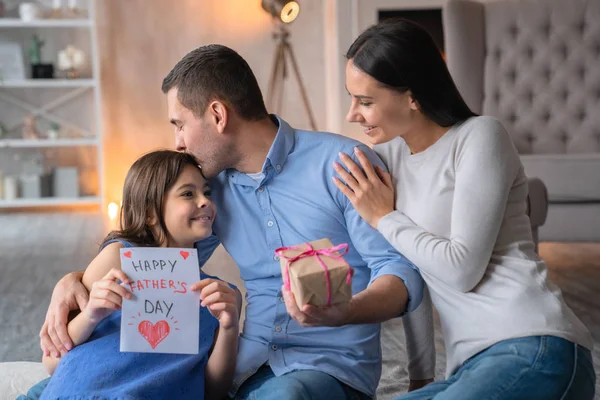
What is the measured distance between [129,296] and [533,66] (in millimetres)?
3495

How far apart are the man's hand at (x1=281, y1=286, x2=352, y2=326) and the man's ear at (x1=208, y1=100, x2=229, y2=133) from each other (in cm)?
48

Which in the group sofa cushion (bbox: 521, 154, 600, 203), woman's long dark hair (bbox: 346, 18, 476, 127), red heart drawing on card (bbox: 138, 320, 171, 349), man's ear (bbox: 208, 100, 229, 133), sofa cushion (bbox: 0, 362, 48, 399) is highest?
woman's long dark hair (bbox: 346, 18, 476, 127)

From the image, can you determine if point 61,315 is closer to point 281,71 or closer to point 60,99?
point 281,71

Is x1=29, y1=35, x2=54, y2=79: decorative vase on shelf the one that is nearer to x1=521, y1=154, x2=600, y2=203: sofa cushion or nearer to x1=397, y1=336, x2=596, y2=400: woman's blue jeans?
x1=521, y1=154, x2=600, y2=203: sofa cushion

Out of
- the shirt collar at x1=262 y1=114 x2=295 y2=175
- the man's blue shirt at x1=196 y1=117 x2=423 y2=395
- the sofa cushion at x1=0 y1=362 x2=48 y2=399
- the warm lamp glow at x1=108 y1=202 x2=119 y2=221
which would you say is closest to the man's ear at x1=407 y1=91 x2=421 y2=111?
the man's blue shirt at x1=196 y1=117 x2=423 y2=395

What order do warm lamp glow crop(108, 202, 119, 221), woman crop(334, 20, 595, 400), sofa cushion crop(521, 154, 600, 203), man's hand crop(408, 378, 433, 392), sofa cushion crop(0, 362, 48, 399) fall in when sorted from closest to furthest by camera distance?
1. woman crop(334, 20, 595, 400)
2. man's hand crop(408, 378, 433, 392)
3. sofa cushion crop(0, 362, 48, 399)
4. sofa cushion crop(521, 154, 600, 203)
5. warm lamp glow crop(108, 202, 119, 221)

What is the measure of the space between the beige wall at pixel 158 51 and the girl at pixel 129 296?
184 inches

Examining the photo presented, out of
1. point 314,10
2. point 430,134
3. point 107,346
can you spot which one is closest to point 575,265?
point 430,134

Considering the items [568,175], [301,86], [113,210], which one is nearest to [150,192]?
[568,175]

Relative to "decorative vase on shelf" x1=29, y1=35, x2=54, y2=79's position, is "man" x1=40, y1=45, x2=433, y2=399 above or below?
below

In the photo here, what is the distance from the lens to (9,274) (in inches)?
149

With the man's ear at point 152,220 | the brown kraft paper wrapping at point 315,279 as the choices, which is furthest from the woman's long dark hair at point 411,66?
the man's ear at point 152,220

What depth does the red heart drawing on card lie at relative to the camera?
135 cm

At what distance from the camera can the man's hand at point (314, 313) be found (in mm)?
1193
